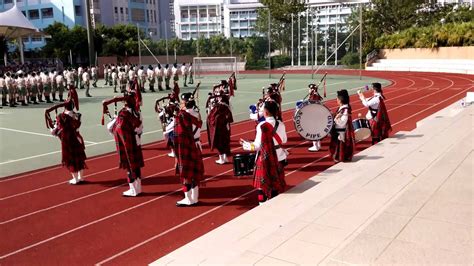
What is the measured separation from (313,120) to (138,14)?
3007 inches

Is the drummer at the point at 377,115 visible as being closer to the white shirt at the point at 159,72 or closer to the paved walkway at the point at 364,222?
the paved walkway at the point at 364,222

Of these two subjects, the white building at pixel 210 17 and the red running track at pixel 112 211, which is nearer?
the red running track at pixel 112 211

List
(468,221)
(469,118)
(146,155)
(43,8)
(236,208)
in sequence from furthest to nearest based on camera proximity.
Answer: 1. (43,8)
2. (469,118)
3. (146,155)
4. (236,208)
5. (468,221)

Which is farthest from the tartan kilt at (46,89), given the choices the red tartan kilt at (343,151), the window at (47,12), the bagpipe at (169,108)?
the window at (47,12)

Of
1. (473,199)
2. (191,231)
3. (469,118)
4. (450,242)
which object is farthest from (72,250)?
(469,118)

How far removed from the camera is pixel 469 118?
1269 cm

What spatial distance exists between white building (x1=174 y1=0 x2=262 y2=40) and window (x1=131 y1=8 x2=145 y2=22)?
3875 centimetres

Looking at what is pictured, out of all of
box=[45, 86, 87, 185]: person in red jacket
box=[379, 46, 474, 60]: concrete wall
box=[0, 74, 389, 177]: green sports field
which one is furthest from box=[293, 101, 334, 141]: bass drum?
box=[379, 46, 474, 60]: concrete wall

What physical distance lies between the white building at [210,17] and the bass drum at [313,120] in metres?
113

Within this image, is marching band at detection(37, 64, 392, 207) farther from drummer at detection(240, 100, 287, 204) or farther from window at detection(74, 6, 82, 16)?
window at detection(74, 6, 82, 16)

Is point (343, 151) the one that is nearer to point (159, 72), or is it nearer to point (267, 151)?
point (267, 151)

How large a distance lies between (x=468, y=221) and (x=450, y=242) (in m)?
0.76

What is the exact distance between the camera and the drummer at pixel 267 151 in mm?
6871

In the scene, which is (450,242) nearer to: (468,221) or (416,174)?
(468,221)
